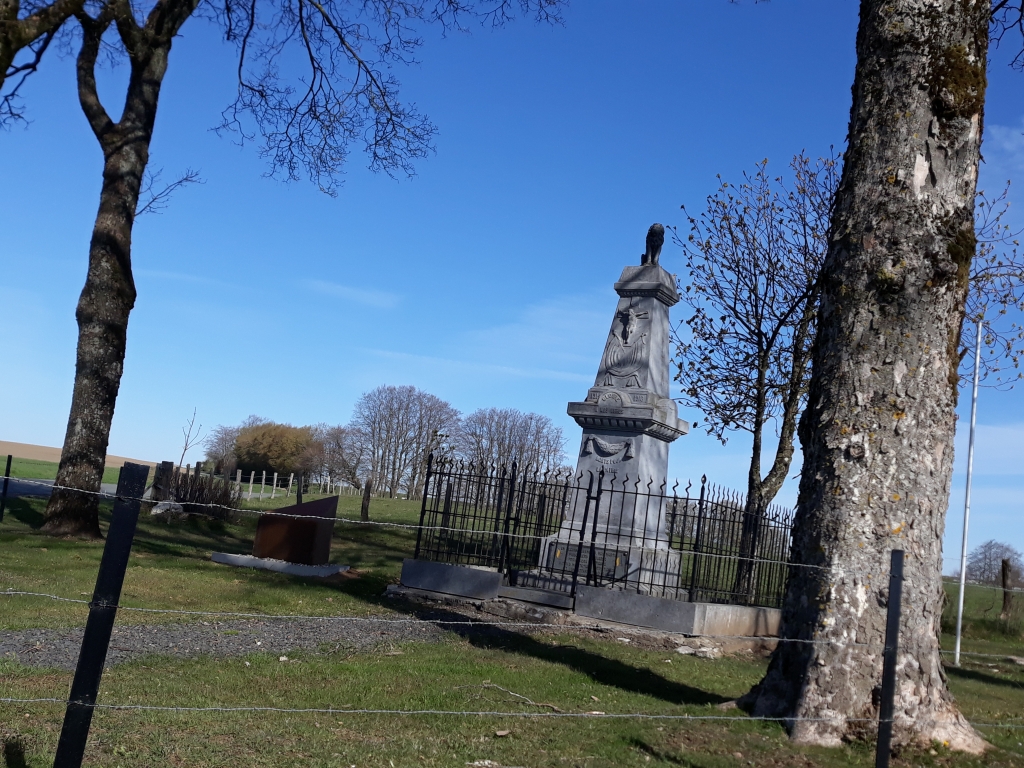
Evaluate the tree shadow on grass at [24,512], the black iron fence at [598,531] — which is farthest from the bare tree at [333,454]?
the black iron fence at [598,531]

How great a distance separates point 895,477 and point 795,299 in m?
13.3

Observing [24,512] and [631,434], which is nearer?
[631,434]

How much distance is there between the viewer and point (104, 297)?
13500 mm

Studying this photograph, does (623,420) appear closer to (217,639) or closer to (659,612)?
(659,612)

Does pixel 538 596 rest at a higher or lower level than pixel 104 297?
lower

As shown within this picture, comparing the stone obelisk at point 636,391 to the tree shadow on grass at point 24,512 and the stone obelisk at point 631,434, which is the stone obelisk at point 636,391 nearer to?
the stone obelisk at point 631,434

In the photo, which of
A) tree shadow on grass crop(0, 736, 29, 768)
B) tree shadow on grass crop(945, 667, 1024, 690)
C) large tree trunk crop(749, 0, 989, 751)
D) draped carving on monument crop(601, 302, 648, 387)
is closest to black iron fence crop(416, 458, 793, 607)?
draped carving on monument crop(601, 302, 648, 387)

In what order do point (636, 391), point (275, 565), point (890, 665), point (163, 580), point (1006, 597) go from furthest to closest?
point (1006, 597) → point (275, 565) → point (636, 391) → point (163, 580) → point (890, 665)

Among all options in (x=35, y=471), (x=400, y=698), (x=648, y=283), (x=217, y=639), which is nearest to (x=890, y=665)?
(x=400, y=698)

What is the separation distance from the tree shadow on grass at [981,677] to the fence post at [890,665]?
6892mm

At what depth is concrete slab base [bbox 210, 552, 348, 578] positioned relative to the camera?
42.3 feet

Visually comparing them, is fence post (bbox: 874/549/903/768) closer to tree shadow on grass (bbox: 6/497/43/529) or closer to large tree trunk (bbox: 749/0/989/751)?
large tree trunk (bbox: 749/0/989/751)

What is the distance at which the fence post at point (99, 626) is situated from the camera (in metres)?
3.23

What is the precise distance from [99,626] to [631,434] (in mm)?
9250
